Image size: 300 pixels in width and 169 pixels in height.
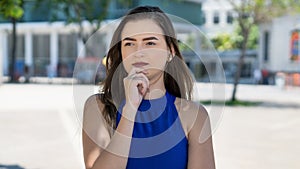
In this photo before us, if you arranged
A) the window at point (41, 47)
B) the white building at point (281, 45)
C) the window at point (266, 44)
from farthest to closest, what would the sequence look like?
the window at point (41, 47) → the window at point (266, 44) → the white building at point (281, 45)

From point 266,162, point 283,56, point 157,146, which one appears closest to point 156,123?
point 157,146

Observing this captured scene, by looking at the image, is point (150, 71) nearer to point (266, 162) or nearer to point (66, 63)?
point (266, 162)

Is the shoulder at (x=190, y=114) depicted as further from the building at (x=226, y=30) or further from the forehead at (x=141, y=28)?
the building at (x=226, y=30)

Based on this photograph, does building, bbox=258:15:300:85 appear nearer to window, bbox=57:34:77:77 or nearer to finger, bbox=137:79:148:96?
window, bbox=57:34:77:77

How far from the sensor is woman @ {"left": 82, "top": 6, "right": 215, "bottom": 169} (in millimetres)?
1337

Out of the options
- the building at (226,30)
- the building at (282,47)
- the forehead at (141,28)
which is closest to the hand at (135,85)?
the forehead at (141,28)

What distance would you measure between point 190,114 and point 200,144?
9cm

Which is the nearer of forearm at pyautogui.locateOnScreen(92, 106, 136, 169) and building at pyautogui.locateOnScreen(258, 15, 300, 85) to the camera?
forearm at pyautogui.locateOnScreen(92, 106, 136, 169)

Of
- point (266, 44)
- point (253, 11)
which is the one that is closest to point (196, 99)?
point (253, 11)

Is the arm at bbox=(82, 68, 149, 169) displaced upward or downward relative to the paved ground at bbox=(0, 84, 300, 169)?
upward

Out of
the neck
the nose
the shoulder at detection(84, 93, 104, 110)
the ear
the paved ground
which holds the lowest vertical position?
the paved ground

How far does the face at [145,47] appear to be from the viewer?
134 cm

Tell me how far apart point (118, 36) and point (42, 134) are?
9.19m

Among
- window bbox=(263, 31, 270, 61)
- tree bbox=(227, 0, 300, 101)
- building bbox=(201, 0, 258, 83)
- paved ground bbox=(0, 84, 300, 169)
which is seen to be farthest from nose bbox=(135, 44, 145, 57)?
window bbox=(263, 31, 270, 61)
